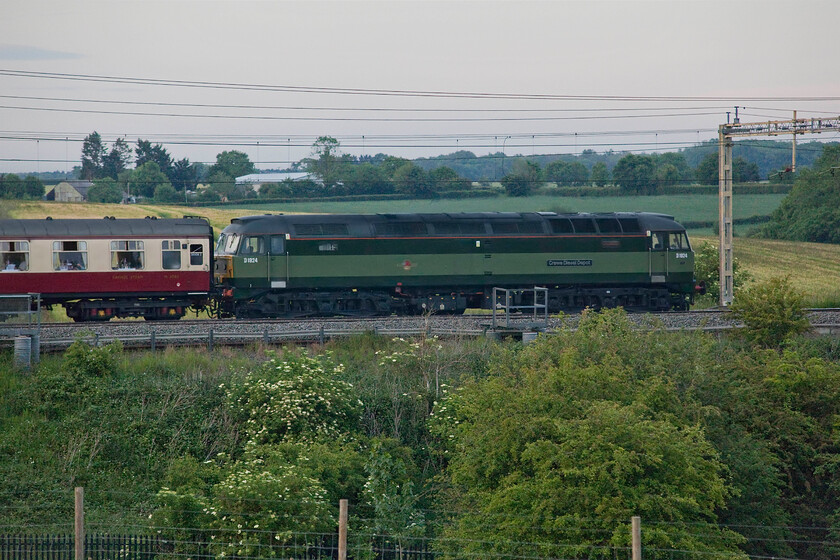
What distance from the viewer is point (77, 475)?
2114cm

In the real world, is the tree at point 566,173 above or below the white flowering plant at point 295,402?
above

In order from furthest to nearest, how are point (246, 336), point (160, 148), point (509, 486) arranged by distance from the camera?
point (160, 148) → point (246, 336) → point (509, 486)

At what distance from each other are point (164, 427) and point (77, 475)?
8.48 feet

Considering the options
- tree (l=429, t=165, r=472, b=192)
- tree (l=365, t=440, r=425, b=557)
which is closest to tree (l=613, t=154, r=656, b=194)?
tree (l=429, t=165, r=472, b=192)

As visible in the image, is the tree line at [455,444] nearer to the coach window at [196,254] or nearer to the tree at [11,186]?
the coach window at [196,254]

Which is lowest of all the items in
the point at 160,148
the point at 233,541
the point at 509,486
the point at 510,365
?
the point at 233,541

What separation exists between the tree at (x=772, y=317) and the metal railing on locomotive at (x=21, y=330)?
22647 millimetres

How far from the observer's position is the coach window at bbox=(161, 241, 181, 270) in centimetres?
3306

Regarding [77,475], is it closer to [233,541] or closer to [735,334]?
[233,541]

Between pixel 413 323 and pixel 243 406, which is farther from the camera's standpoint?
pixel 413 323

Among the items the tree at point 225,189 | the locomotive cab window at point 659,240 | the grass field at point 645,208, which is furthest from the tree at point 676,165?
→ the locomotive cab window at point 659,240

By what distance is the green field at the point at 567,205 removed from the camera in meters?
80.3

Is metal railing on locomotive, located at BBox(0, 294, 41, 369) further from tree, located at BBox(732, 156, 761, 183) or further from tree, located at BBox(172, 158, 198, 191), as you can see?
tree, located at BBox(732, 156, 761, 183)

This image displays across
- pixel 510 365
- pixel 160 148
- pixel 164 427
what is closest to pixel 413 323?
pixel 510 365
